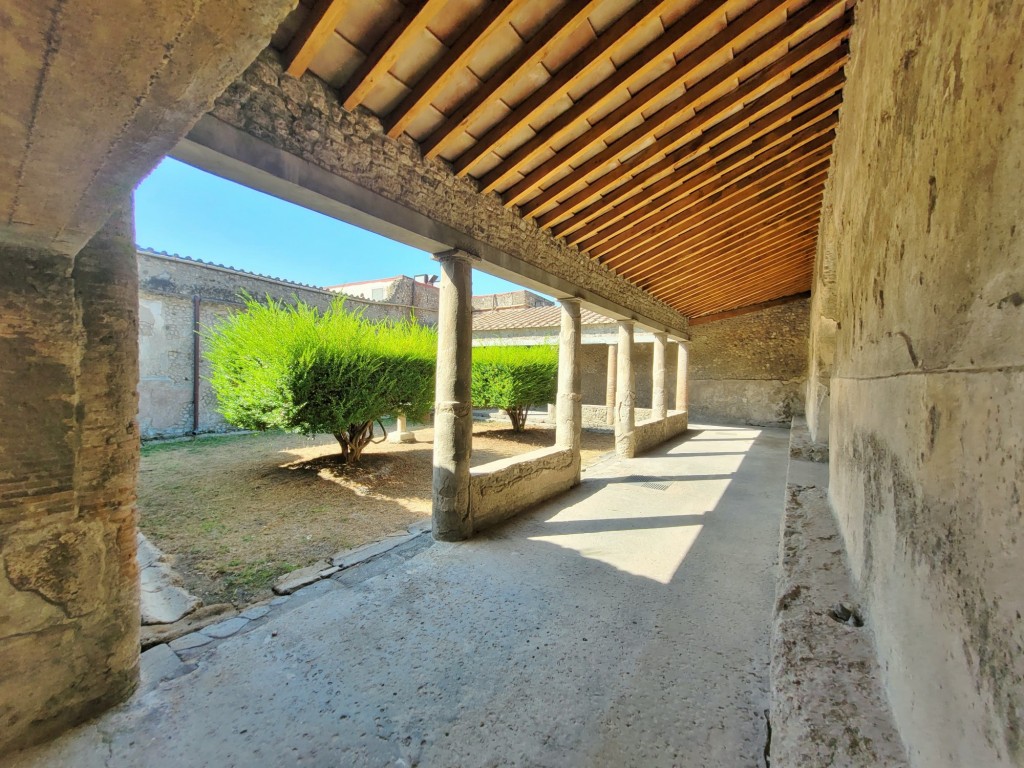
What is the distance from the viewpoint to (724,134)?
373 centimetres

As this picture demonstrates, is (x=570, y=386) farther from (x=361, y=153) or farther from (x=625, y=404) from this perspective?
(x=361, y=153)

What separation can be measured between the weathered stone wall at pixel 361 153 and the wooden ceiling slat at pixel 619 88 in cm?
39

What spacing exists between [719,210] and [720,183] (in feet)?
1.82

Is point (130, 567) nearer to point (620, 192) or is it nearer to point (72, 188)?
point (72, 188)

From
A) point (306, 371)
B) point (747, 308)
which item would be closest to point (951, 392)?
point (306, 371)

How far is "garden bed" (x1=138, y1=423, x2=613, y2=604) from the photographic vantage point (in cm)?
365

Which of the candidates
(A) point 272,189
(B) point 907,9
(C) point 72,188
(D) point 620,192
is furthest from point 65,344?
(D) point 620,192

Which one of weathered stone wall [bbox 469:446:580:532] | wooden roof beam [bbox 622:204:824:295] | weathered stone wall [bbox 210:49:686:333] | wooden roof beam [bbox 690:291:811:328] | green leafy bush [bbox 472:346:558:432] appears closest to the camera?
weathered stone wall [bbox 210:49:686:333]

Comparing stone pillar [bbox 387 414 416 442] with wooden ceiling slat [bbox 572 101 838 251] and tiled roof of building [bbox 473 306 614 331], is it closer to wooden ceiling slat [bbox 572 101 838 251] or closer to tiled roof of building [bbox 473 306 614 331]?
tiled roof of building [bbox 473 306 614 331]

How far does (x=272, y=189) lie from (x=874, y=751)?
3.47 meters

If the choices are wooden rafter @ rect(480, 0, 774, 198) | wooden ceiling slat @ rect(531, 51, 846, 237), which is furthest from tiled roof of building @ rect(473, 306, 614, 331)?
wooden rafter @ rect(480, 0, 774, 198)

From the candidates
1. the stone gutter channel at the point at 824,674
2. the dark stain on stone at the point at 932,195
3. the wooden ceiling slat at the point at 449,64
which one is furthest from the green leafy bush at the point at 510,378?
the dark stain on stone at the point at 932,195

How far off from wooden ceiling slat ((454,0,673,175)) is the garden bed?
3679 millimetres

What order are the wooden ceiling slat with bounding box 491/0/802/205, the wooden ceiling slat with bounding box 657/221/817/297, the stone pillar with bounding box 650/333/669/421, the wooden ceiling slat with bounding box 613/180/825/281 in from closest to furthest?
the wooden ceiling slat with bounding box 491/0/802/205
the wooden ceiling slat with bounding box 613/180/825/281
the wooden ceiling slat with bounding box 657/221/817/297
the stone pillar with bounding box 650/333/669/421
